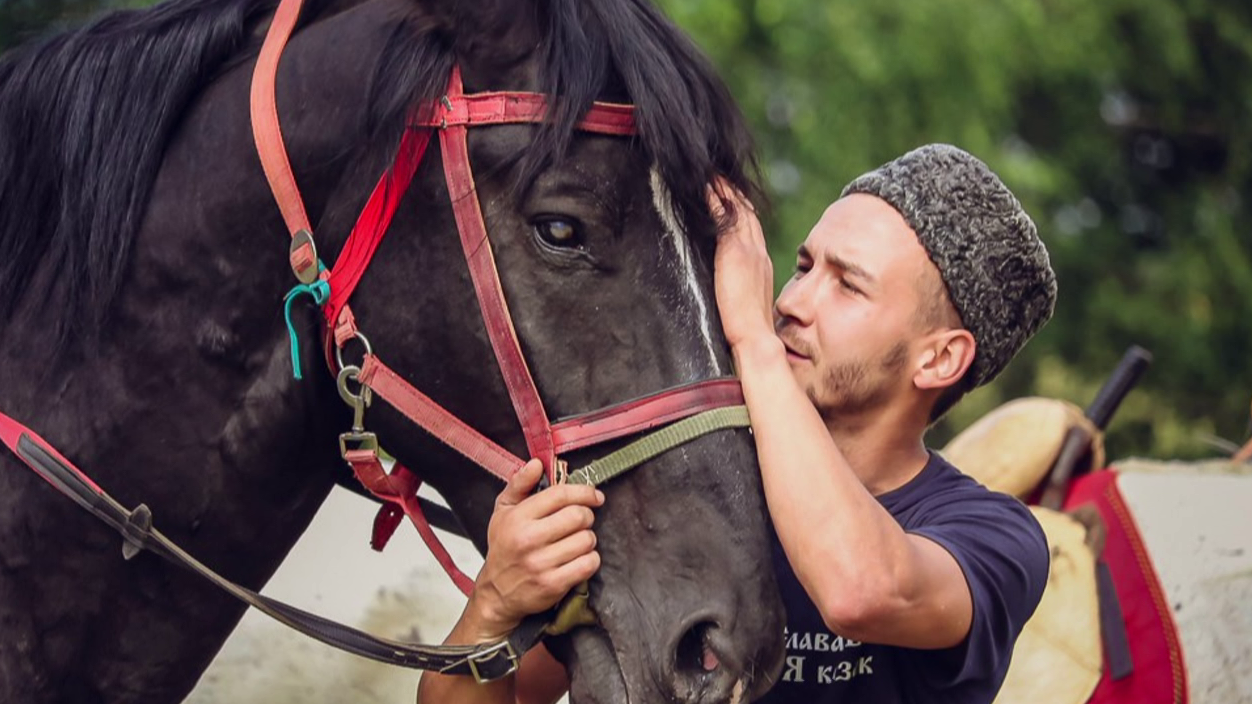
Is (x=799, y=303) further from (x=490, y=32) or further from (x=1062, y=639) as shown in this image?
(x=1062, y=639)

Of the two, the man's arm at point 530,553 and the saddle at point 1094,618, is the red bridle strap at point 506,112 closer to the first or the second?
the man's arm at point 530,553

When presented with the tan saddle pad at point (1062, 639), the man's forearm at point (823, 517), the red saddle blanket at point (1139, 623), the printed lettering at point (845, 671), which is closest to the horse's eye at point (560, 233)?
the man's forearm at point (823, 517)

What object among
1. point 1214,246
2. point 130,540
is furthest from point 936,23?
point 130,540

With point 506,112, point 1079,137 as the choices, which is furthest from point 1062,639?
point 1079,137

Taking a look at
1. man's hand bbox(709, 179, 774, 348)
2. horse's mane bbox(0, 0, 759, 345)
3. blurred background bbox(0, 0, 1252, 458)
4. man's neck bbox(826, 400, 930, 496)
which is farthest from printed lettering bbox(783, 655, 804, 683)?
blurred background bbox(0, 0, 1252, 458)

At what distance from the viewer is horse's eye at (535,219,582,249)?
6.99 ft

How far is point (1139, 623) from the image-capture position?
149 inches

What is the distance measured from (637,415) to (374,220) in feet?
1.58

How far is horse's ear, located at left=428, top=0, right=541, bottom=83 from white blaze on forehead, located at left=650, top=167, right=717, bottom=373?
270 mm

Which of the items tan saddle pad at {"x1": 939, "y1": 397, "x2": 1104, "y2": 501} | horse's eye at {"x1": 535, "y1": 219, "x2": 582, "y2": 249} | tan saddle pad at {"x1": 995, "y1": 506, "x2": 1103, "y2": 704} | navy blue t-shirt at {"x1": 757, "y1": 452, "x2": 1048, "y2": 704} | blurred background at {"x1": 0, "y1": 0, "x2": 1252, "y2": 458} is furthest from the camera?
blurred background at {"x1": 0, "y1": 0, "x2": 1252, "y2": 458}

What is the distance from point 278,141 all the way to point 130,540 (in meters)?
0.62

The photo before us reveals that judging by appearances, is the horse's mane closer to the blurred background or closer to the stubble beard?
the stubble beard

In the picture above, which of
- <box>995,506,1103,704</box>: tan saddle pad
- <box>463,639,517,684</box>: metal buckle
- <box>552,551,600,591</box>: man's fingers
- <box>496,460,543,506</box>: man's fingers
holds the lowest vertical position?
<box>995,506,1103,704</box>: tan saddle pad

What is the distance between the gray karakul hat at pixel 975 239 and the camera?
91.4 inches
